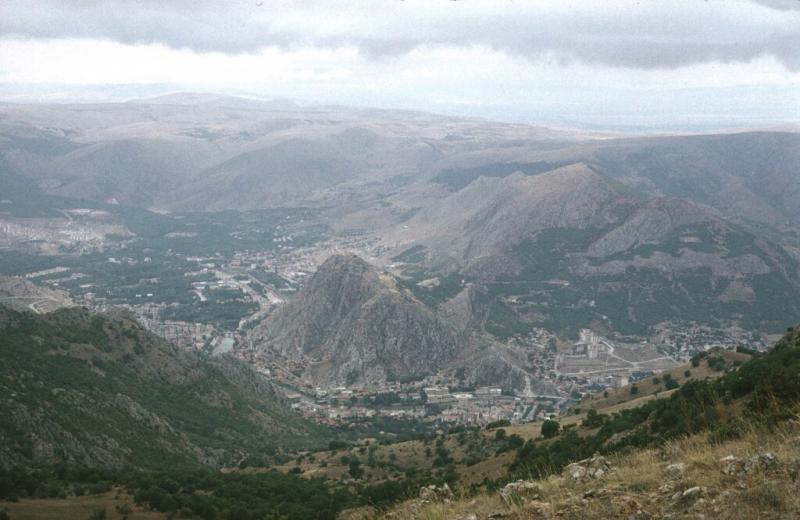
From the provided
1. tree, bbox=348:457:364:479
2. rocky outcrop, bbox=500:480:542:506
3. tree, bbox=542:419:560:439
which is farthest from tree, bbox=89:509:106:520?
tree, bbox=542:419:560:439

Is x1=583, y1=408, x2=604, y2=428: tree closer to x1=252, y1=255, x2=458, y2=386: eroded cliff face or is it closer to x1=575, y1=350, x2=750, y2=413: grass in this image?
x1=575, y1=350, x2=750, y2=413: grass

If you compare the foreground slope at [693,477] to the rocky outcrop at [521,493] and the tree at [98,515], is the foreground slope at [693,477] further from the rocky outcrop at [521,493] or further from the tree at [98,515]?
the tree at [98,515]

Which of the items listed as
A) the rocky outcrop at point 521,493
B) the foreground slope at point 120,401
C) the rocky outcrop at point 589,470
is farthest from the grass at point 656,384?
the rocky outcrop at point 521,493

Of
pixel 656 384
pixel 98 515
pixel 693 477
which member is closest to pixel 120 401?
pixel 98 515

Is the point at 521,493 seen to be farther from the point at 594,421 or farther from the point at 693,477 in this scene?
the point at 594,421

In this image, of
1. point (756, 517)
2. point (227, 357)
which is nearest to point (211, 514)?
point (756, 517)
